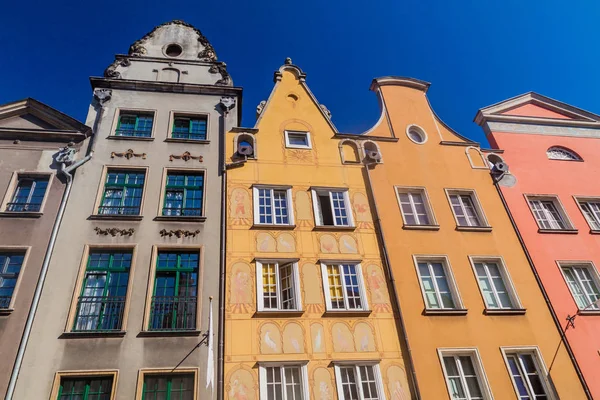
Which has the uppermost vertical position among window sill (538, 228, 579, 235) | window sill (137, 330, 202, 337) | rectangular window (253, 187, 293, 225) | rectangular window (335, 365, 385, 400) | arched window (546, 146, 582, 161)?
arched window (546, 146, 582, 161)

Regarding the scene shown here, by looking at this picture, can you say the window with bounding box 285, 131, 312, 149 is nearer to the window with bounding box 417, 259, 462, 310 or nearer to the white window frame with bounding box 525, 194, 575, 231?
the window with bounding box 417, 259, 462, 310

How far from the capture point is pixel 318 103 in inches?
837

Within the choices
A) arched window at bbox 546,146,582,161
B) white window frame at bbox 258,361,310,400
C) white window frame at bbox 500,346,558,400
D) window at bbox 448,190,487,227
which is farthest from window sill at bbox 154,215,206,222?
arched window at bbox 546,146,582,161

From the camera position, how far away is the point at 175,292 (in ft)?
45.6

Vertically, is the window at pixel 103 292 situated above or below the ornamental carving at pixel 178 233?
below

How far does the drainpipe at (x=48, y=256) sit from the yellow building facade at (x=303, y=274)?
5.50 metres

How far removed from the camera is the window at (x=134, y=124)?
18.4 m

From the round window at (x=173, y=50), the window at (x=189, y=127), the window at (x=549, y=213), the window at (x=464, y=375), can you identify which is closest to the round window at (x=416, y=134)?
the window at (x=549, y=213)

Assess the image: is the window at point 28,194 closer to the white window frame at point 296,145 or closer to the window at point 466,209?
the white window frame at point 296,145

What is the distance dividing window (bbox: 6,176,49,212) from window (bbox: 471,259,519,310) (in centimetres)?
1619

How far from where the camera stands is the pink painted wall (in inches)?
598

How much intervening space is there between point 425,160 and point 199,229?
417 inches

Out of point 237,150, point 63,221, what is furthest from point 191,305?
point 237,150

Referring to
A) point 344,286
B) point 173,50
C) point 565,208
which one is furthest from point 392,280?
point 173,50
